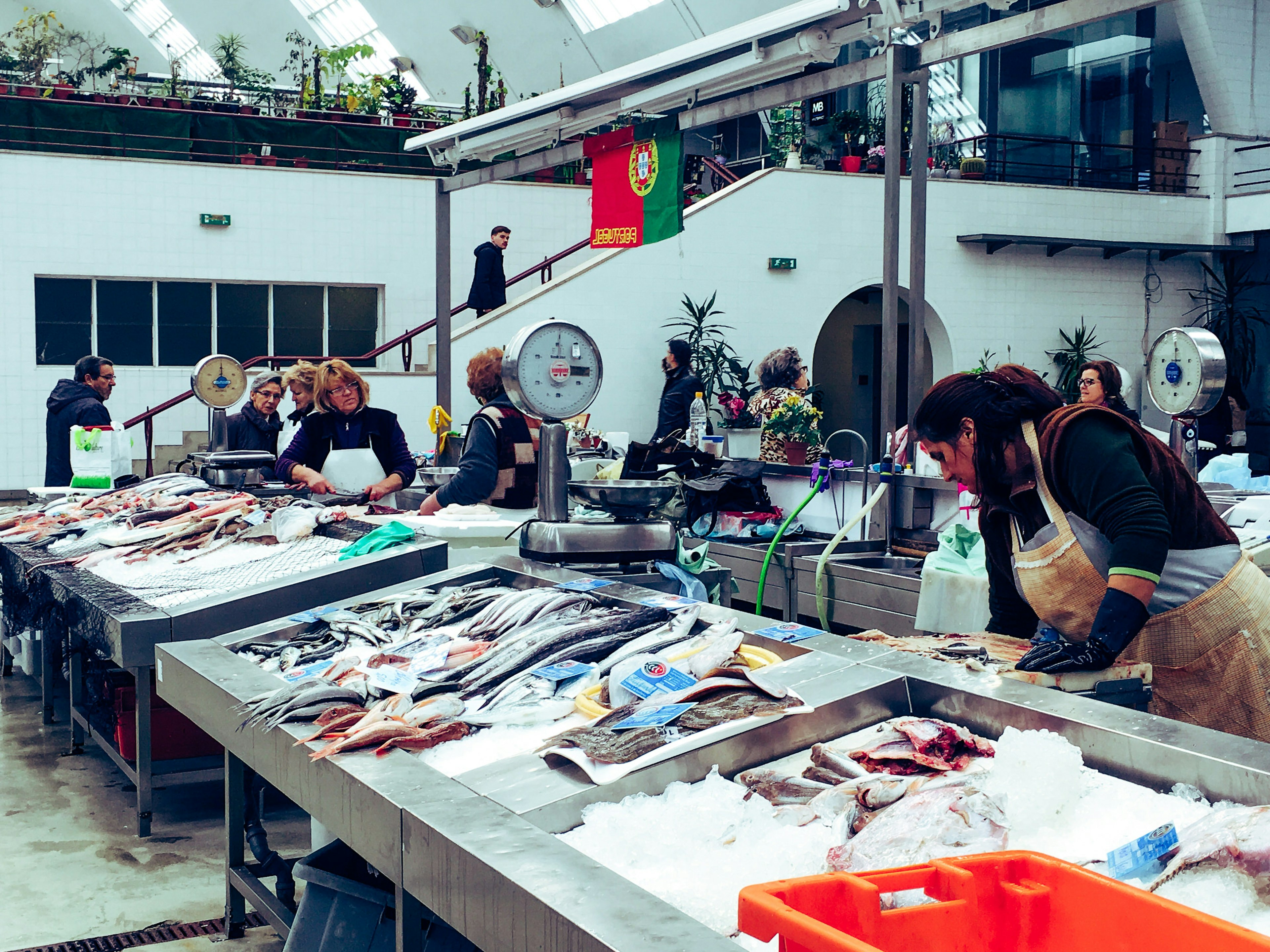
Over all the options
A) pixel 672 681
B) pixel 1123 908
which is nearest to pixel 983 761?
pixel 672 681

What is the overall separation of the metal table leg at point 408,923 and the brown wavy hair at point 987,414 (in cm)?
136

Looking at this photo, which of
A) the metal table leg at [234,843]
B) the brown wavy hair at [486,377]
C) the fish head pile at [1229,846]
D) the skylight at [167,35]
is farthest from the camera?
the skylight at [167,35]

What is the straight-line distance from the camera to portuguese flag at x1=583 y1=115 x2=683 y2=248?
6246mm

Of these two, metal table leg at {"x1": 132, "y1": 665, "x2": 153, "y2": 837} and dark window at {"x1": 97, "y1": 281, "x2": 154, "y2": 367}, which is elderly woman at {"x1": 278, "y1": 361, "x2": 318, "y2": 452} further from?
dark window at {"x1": 97, "y1": 281, "x2": 154, "y2": 367}

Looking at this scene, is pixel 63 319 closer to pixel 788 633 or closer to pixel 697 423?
pixel 697 423

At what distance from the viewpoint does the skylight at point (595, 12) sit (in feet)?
60.7

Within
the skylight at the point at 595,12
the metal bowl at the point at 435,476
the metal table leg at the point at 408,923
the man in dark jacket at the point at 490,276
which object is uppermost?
the skylight at the point at 595,12

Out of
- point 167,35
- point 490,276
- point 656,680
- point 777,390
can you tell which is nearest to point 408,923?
point 656,680

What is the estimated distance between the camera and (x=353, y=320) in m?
14.2

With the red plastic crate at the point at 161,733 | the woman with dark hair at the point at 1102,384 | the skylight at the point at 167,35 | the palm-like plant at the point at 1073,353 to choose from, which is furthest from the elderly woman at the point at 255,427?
the skylight at the point at 167,35

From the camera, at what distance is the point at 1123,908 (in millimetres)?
1144

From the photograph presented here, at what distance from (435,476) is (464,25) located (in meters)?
15.3

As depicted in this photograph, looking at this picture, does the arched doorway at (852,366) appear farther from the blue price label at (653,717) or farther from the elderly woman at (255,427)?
the blue price label at (653,717)

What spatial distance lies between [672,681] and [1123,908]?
113cm
